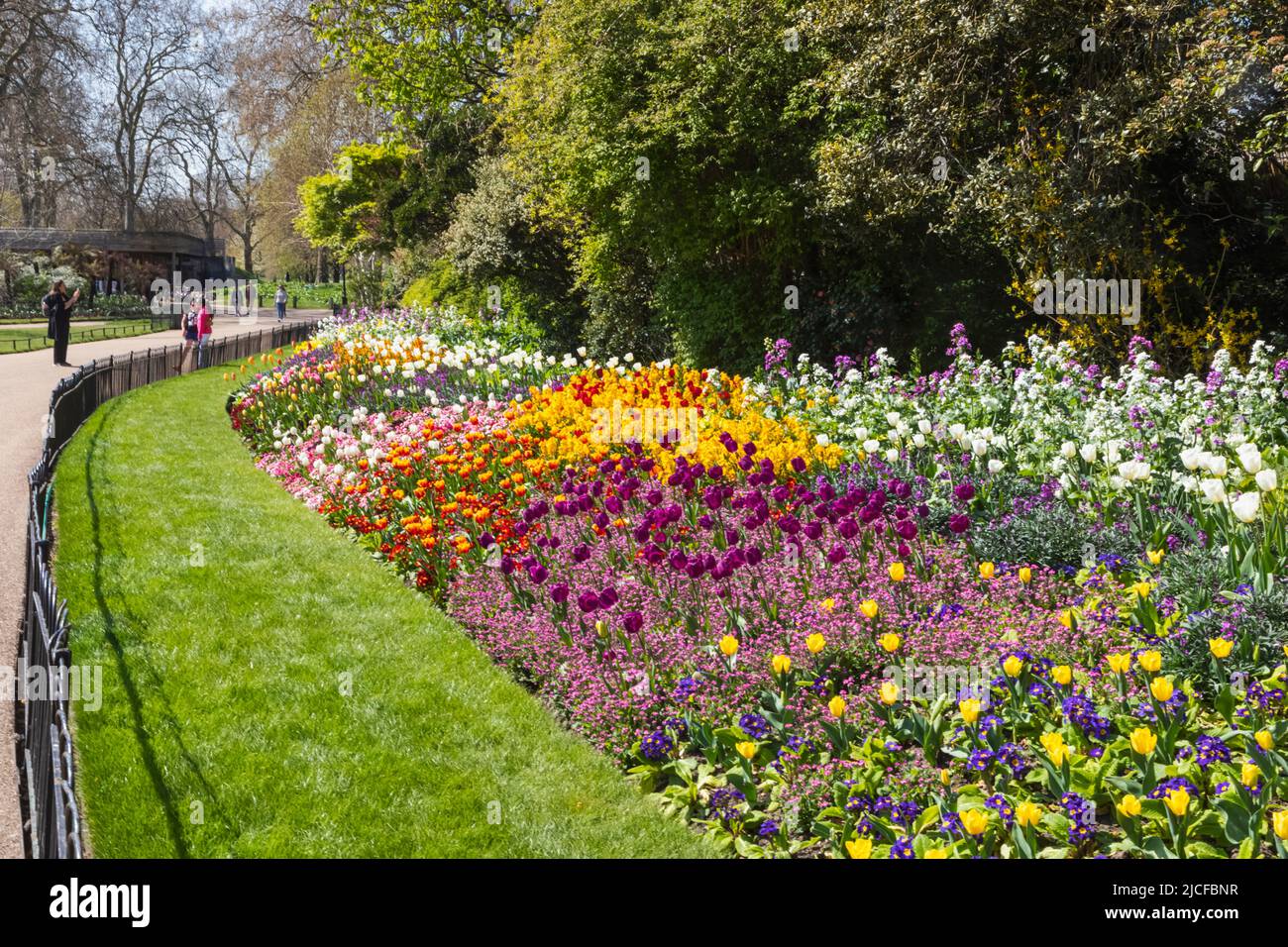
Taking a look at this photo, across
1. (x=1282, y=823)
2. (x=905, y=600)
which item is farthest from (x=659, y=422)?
(x=1282, y=823)

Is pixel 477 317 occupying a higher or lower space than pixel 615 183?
lower

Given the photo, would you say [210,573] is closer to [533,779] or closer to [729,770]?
[533,779]

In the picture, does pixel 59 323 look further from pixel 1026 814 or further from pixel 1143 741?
pixel 1143 741

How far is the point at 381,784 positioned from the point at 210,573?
3355 mm

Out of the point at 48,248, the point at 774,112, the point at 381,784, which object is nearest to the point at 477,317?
the point at 774,112

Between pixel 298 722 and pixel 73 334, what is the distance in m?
28.0

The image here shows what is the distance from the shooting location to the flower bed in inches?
145

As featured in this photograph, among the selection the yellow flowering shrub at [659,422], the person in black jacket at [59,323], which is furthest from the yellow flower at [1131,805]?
the person in black jacket at [59,323]

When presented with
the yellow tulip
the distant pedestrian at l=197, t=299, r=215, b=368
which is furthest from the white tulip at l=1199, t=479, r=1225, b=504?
the distant pedestrian at l=197, t=299, r=215, b=368

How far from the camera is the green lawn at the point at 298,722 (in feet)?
12.9

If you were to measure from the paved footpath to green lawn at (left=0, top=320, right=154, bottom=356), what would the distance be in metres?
0.78

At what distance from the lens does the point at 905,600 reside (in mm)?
5082

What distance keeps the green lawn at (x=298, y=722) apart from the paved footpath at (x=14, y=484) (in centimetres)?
28

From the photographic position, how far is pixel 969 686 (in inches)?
166
